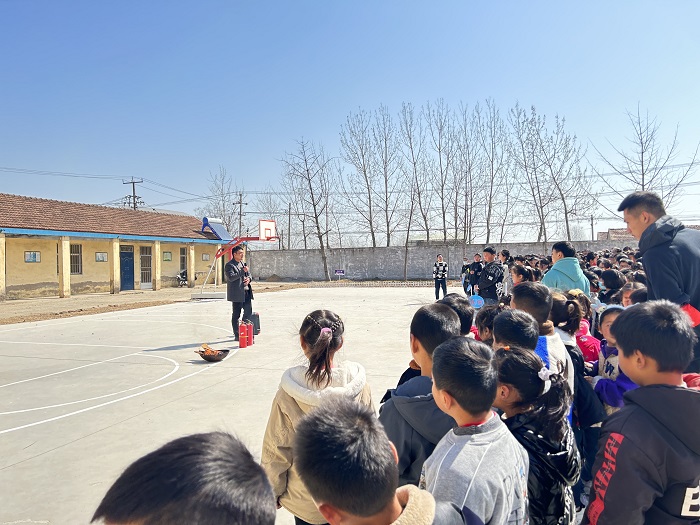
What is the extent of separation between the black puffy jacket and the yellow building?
1881 centimetres

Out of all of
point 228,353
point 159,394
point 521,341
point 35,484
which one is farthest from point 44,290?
point 521,341

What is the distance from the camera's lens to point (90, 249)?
993 inches

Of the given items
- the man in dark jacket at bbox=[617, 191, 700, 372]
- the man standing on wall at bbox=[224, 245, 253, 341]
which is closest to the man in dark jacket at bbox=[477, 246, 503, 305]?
the man standing on wall at bbox=[224, 245, 253, 341]

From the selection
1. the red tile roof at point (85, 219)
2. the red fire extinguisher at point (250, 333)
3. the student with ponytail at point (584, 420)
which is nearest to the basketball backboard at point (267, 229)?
the red tile roof at point (85, 219)

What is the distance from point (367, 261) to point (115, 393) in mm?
29316

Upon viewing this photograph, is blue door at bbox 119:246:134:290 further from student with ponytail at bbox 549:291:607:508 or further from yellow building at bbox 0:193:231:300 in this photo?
student with ponytail at bbox 549:291:607:508

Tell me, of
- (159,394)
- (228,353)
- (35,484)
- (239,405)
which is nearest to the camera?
(35,484)

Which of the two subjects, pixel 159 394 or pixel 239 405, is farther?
pixel 159 394

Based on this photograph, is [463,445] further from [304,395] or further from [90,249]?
[90,249]

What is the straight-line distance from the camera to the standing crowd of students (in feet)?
2.82

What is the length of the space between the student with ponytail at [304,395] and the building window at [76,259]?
2582 centimetres

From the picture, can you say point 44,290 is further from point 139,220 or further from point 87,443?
point 87,443

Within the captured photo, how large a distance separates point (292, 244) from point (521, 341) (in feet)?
134

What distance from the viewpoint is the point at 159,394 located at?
5875mm
